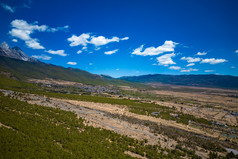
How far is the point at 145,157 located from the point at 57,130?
15662mm

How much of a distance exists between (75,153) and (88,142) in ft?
11.6

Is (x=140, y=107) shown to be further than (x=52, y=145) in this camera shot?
Yes

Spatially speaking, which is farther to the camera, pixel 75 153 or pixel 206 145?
pixel 206 145

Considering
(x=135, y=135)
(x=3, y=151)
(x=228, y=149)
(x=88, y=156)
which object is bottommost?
(x=228, y=149)

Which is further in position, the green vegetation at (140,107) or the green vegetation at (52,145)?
the green vegetation at (140,107)

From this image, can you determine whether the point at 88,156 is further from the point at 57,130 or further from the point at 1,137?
the point at 1,137

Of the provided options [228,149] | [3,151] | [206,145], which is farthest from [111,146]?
[228,149]

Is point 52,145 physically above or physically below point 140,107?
above

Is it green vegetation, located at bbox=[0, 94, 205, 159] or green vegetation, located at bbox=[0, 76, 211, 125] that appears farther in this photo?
green vegetation, located at bbox=[0, 76, 211, 125]

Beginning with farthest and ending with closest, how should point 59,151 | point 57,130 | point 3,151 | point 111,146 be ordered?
point 57,130, point 111,146, point 59,151, point 3,151

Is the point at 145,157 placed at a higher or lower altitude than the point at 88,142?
lower

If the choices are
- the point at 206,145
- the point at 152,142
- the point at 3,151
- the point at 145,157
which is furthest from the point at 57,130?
the point at 206,145

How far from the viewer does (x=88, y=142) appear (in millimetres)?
18891

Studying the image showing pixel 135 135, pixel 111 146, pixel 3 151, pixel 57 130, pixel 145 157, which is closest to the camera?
pixel 3 151
